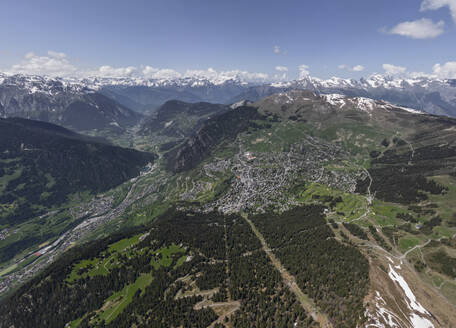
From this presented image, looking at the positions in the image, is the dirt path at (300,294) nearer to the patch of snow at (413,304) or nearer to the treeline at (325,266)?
the treeline at (325,266)

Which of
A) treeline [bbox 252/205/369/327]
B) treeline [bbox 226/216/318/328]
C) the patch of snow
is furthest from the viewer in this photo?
treeline [bbox 226/216/318/328]

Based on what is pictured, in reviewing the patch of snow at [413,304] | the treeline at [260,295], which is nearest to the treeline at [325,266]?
the treeline at [260,295]

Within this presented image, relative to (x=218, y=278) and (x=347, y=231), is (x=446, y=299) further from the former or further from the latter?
(x=218, y=278)

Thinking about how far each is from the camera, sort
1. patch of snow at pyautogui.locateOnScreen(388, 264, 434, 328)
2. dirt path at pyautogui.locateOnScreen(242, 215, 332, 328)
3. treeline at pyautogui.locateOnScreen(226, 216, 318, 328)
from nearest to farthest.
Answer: patch of snow at pyautogui.locateOnScreen(388, 264, 434, 328), dirt path at pyautogui.locateOnScreen(242, 215, 332, 328), treeline at pyautogui.locateOnScreen(226, 216, 318, 328)

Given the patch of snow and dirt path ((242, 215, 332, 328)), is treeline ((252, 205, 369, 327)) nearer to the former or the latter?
dirt path ((242, 215, 332, 328))

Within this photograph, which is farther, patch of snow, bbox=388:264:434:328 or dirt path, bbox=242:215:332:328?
dirt path, bbox=242:215:332:328

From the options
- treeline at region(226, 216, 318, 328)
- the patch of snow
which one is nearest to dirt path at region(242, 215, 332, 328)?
treeline at region(226, 216, 318, 328)

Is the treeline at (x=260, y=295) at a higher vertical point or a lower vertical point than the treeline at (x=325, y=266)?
lower

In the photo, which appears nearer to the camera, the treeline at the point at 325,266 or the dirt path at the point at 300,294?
the dirt path at the point at 300,294

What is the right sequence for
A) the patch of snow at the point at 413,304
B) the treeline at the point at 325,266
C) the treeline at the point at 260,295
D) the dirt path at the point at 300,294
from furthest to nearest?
the treeline at the point at 260,295
the treeline at the point at 325,266
the dirt path at the point at 300,294
the patch of snow at the point at 413,304

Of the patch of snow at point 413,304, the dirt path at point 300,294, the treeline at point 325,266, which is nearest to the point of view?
the patch of snow at point 413,304

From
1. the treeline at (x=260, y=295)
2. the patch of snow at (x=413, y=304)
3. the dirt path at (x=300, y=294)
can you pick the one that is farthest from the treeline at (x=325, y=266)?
the patch of snow at (x=413, y=304)

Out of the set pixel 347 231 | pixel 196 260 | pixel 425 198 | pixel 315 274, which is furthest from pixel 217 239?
pixel 425 198
